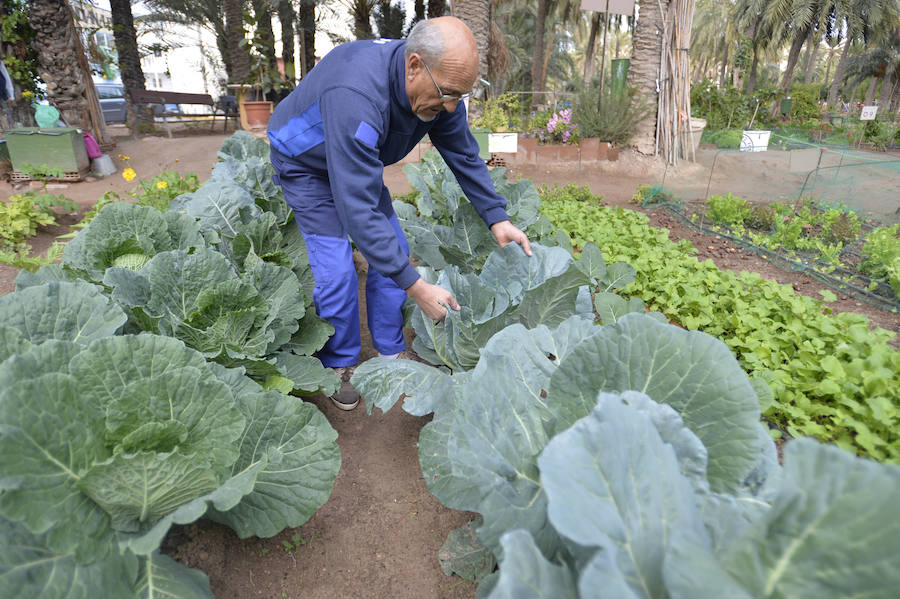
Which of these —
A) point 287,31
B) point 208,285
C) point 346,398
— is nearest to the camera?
point 208,285

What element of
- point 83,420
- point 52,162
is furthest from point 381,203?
point 52,162

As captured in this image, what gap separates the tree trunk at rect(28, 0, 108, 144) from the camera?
779 cm

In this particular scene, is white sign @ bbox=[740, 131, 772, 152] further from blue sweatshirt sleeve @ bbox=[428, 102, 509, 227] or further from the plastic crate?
the plastic crate

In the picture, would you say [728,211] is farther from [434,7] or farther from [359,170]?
[434,7]

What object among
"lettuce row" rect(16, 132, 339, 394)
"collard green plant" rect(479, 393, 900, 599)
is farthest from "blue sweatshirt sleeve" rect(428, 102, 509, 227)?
"collard green plant" rect(479, 393, 900, 599)

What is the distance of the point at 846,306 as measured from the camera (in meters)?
3.51

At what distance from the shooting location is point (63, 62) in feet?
26.5

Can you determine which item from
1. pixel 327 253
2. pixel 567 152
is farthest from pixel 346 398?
pixel 567 152

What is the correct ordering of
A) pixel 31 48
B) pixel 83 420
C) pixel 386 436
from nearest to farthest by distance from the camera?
pixel 83 420 → pixel 386 436 → pixel 31 48

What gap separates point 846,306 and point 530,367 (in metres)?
3.27

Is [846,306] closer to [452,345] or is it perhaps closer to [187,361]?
[452,345]

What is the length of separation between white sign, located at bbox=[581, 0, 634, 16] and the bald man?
690 cm

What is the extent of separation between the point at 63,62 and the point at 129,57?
20.7ft

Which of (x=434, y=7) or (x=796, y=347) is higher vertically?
(x=434, y=7)
